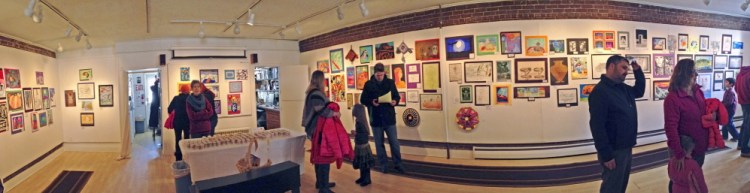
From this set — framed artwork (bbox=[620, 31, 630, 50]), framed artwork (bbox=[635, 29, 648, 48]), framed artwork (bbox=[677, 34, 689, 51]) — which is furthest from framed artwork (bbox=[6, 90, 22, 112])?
framed artwork (bbox=[677, 34, 689, 51])

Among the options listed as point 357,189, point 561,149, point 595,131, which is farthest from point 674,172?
point 357,189

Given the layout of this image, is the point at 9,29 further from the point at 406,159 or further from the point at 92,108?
the point at 406,159

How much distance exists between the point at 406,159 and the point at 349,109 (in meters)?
2.02

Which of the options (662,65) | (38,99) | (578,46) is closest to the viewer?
(578,46)

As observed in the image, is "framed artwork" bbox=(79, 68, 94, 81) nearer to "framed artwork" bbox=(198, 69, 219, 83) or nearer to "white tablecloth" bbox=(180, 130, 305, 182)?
"framed artwork" bbox=(198, 69, 219, 83)

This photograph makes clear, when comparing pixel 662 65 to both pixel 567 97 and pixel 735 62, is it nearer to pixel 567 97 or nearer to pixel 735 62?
pixel 567 97

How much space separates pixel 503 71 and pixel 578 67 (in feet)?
3.74

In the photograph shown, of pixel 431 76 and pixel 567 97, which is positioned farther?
pixel 431 76

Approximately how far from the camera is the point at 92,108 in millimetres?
7906

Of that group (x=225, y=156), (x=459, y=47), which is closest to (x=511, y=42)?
(x=459, y=47)

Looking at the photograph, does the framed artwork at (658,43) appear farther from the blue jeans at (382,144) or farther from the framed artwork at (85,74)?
the framed artwork at (85,74)

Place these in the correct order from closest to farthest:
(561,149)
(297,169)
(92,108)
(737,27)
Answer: (297,169)
(561,149)
(737,27)
(92,108)

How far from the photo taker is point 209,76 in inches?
303

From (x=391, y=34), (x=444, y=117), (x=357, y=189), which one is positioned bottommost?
(x=357, y=189)
